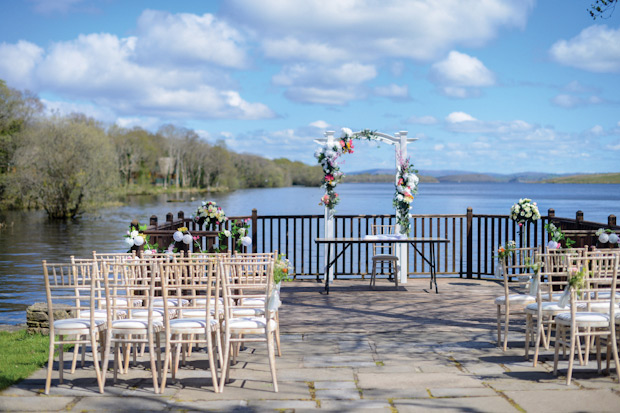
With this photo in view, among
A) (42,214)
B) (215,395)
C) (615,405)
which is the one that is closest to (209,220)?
(215,395)

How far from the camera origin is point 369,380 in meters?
5.02

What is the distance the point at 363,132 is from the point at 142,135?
248 ft

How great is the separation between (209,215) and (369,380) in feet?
17.9

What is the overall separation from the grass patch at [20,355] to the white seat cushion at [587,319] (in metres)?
4.38

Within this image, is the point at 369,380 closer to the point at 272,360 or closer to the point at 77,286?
the point at 272,360

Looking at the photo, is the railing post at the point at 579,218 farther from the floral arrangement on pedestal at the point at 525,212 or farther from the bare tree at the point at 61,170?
the bare tree at the point at 61,170

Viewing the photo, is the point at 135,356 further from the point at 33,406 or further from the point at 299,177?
the point at 299,177

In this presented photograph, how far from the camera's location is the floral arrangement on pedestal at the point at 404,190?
11.0 meters

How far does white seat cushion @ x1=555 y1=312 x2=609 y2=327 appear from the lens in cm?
509

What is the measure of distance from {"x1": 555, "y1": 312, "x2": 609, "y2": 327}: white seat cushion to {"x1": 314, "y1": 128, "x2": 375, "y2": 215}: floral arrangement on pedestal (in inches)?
247

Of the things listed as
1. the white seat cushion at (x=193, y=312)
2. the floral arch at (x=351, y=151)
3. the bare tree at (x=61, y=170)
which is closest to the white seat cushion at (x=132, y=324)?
the white seat cushion at (x=193, y=312)

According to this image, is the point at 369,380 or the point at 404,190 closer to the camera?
the point at 369,380

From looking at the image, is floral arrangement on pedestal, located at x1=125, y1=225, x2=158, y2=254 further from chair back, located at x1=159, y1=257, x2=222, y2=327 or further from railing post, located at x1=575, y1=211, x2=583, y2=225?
A: railing post, located at x1=575, y1=211, x2=583, y2=225

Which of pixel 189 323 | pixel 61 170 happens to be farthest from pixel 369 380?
pixel 61 170
